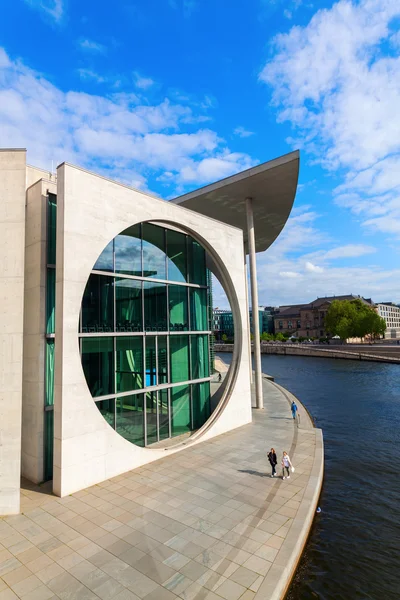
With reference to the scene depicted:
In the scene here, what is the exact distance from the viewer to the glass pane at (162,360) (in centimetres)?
1543

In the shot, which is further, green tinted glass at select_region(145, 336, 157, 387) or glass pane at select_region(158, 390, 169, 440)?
glass pane at select_region(158, 390, 169, 440)

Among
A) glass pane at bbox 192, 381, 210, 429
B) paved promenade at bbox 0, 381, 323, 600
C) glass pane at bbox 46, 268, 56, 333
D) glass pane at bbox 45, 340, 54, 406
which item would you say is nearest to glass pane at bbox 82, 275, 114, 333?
glass pane at bbox 46, 268, 56, 333

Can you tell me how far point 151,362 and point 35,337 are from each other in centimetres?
481

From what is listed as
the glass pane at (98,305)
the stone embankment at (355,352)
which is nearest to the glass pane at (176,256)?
the glass pane at (98,305)

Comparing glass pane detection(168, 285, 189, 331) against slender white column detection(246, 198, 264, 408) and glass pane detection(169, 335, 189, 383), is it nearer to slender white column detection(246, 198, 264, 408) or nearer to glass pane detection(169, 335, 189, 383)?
glass pane detection(169, 335, 189, 383)

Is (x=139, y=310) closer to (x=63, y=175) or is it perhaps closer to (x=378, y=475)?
(x=63, y=175)

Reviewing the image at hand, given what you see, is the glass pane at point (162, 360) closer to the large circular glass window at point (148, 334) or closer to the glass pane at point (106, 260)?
the large circular glass window at point (148, 334)

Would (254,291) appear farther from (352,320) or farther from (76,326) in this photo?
(352,320)

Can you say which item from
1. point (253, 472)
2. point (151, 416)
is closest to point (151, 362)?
point (151, 416)

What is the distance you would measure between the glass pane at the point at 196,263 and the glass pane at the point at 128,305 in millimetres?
3836

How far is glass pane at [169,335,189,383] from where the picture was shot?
53.0 feet

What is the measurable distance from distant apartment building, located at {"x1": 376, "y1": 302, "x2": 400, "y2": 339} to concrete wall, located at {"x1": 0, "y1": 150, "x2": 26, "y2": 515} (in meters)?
140

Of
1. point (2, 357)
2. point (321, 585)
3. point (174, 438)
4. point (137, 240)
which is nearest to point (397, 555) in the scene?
point (321, 585)

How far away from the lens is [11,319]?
33.2 feet
